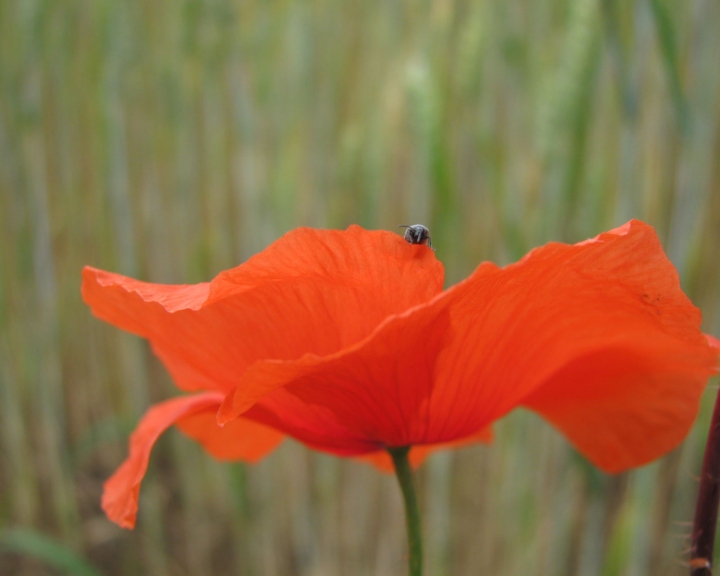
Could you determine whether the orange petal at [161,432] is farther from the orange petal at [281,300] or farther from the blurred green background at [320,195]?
the blurred green background at [320,195]

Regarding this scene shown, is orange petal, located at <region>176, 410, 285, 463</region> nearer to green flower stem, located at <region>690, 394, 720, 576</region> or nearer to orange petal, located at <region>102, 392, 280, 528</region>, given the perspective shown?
orange petal, located at <region>102, 392, 280, 528</region>

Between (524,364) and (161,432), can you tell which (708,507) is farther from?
(161,432)

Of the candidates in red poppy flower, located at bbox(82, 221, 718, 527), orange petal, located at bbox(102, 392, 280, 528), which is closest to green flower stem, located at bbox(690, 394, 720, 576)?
red poppy flower, located at bbox(82, 221, 718, 527)

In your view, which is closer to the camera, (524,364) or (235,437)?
(524,364)

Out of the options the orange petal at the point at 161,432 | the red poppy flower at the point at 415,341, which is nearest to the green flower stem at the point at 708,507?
the red poppy flower at the point at 415,341

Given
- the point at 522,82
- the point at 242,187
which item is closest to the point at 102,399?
the point at 242,187

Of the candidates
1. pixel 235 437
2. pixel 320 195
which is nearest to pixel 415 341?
pixel 235 437

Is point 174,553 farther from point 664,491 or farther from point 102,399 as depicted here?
point 664,491
